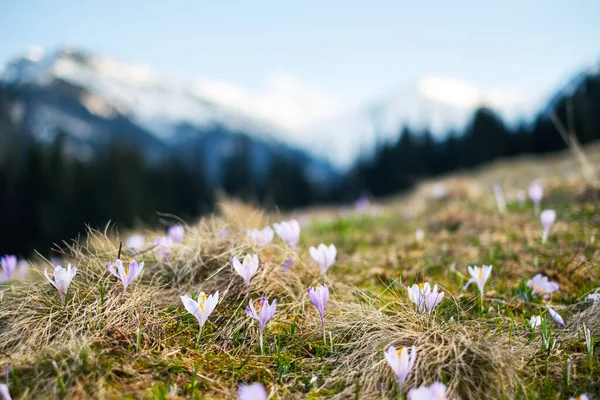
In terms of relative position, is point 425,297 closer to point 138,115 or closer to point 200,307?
point 200,307

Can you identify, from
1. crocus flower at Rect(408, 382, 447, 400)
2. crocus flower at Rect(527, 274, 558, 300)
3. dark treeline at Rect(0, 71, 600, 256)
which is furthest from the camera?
dark treeline at Rect(0, 71, 600, 256)

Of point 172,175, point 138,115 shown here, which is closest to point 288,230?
point 172,175

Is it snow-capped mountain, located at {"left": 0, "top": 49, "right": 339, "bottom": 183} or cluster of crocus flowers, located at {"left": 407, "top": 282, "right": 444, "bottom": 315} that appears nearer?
cluster of crocus flowers, located at {"left": 407, "top": 282, "right": 444, "bottom": 315}

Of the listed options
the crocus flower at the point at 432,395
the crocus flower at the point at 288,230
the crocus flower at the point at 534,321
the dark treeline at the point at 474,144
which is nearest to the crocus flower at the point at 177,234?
→ the crocus flower at the point at 288,230

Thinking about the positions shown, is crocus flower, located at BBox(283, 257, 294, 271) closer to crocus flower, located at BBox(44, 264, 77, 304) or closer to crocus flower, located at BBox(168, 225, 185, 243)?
crocus flower, located at BBox(168, 225, 185, 243)

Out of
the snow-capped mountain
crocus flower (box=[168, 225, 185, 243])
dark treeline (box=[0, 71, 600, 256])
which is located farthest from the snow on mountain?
crocus flower (box=[168, 225, 185, 243])

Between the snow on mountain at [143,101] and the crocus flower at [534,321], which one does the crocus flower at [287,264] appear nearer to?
the crocus flower at [534,321]
